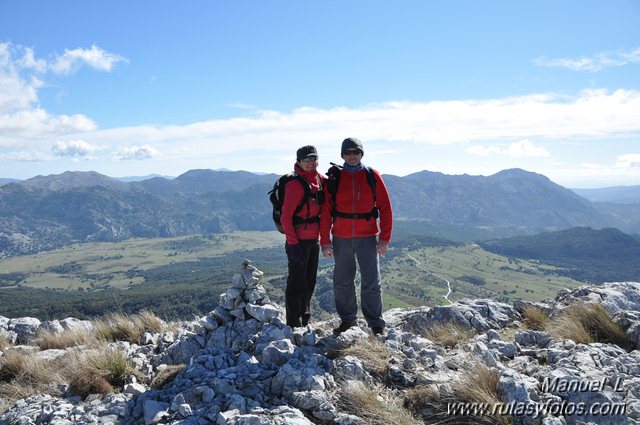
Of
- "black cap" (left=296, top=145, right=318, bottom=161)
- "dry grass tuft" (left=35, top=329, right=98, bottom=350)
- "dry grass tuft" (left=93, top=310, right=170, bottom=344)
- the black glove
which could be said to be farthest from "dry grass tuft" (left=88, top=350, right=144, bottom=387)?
"black cap" (left=296, top=145, right=318, bottom=161)

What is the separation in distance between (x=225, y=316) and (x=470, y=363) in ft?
18.7

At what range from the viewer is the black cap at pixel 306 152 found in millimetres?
A: 8281

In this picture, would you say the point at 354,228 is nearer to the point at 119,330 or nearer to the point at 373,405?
the point at 373,405

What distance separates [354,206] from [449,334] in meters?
4.30

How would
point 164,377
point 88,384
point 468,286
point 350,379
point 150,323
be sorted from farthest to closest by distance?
point 468,286 → point 150,323 → point 164,377 → point 88,384 → point 350,379

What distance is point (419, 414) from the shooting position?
19.2 ft

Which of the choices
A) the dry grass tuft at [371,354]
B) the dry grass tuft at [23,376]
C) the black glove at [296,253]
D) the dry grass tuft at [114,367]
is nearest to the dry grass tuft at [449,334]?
the dry grass tuft at [371,354]

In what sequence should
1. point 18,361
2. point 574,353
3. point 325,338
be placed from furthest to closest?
point 18,361 < point 325,338 < point 574,353

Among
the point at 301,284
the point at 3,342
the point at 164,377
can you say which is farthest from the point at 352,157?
the point at 3,342

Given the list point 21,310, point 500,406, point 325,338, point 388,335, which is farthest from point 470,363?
point 21,310

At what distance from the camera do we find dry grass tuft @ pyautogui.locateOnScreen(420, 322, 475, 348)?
30.1 ft

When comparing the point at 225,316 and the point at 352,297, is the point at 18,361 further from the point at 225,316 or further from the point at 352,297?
the point at 352,297

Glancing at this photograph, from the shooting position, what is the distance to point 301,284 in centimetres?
874

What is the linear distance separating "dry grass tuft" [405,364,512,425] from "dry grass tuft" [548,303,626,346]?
3758mm
